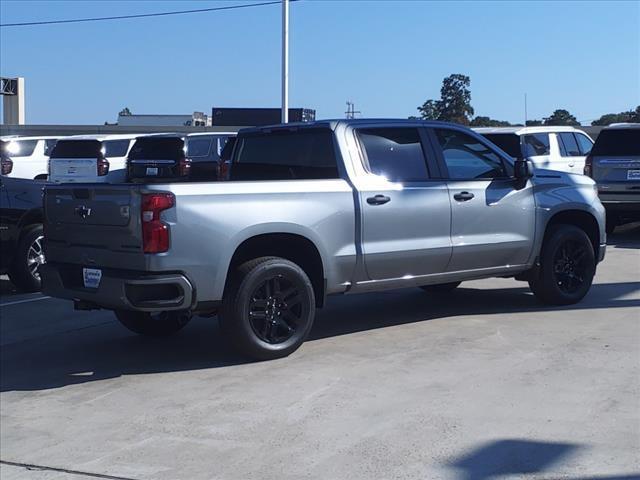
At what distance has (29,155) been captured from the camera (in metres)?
24.2

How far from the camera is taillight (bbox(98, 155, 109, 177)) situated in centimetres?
2217

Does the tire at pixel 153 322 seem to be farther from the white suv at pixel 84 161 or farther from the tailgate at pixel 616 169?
the white suv at pixel 84 161

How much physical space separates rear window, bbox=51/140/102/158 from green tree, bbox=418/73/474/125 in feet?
65.7

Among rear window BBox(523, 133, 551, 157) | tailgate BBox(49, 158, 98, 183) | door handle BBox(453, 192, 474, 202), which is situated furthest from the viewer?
tailgate BBox(49, 158, 98, 183)

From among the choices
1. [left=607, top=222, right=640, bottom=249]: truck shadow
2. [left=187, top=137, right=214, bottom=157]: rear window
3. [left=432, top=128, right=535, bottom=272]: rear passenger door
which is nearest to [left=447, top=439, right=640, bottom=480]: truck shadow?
[left=432, top=128, right=535, bottom=272]: rear passenger door

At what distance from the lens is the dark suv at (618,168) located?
47.6ft

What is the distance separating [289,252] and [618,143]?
9.29 meters

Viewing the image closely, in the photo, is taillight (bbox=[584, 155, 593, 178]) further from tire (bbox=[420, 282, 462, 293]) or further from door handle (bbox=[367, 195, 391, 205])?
door handle (bbox=[367, 195, 391, 205])

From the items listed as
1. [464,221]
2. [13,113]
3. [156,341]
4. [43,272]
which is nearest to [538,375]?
[464,221]

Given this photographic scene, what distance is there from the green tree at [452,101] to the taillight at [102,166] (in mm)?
19863

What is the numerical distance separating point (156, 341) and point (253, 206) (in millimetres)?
2096

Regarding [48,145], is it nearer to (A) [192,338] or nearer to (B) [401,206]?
(A) [192,338]

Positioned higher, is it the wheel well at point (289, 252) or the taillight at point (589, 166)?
the taillight at point (589, 166)

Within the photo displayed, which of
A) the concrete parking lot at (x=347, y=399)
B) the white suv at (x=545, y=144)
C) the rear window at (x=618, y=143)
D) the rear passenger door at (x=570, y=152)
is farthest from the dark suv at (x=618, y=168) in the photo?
the concrete parking lot at (x=347, y=399)
